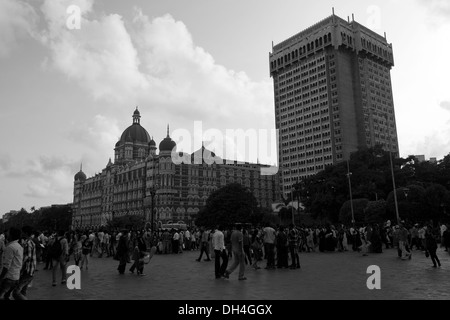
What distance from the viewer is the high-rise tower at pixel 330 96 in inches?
4535

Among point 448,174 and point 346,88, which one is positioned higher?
point 346,88

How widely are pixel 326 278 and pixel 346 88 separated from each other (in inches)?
4474

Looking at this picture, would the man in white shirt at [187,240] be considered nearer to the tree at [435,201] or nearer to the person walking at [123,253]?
the person walking at [123,253]

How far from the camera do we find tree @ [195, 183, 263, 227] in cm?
6862

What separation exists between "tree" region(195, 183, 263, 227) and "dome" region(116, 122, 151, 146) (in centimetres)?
5209

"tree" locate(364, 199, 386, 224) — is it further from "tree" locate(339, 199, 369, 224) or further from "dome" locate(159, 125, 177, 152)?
"dome" locate(159, 125, 177, 152)

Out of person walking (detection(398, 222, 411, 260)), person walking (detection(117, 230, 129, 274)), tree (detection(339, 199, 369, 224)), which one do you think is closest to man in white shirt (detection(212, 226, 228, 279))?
person walking (detection(117, 230, 129, 274))

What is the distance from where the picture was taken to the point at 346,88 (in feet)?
383

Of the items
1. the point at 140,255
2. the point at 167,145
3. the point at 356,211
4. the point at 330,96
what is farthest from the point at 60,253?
the point at 330,96

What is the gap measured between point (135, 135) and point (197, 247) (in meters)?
86.8

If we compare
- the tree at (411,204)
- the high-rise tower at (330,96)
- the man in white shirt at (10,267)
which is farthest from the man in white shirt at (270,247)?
the high-rise tower at (330,96)
